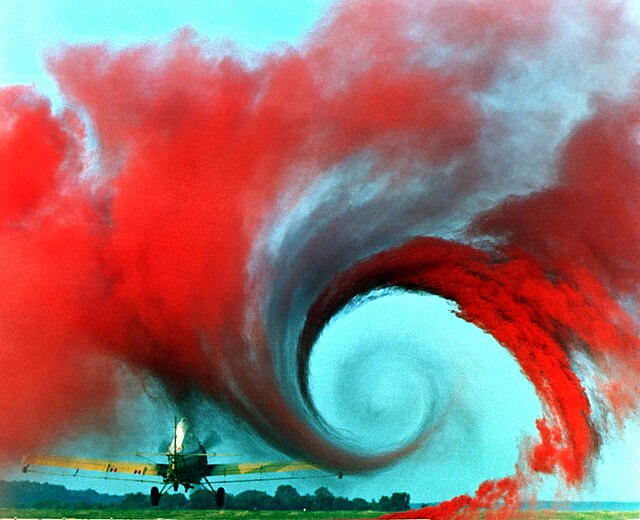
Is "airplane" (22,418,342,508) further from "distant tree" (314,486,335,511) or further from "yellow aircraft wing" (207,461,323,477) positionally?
"distant tree" (314,486,335,511)

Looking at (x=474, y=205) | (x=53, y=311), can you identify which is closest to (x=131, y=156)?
(x=53, y=311)

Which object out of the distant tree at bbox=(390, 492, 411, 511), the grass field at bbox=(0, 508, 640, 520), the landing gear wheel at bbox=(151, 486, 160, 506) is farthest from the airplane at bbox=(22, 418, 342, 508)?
the distant tree at bbox=(390, 492, 411, 511)

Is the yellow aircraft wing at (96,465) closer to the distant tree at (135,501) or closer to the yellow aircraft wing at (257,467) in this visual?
the yellow aircraft wing at (257,467)

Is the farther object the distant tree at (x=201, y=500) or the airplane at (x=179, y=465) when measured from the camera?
the distant tree at (x=201, y=500)

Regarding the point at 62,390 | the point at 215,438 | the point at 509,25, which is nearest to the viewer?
the point at 509,25

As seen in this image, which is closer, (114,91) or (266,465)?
(114,91)

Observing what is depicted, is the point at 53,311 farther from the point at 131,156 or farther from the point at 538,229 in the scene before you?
the point at 538,229

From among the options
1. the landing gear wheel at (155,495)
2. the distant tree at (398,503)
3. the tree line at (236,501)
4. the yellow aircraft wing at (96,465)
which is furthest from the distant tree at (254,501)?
the landing gear wheel at (155,495)
